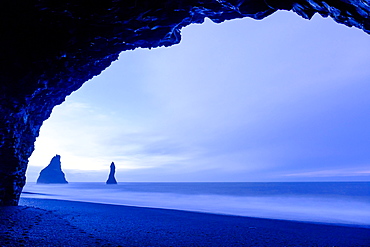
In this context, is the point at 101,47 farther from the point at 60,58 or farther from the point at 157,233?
the point at 157,233

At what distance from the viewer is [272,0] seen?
19.9ft

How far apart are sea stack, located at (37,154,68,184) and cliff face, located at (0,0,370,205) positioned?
103 m

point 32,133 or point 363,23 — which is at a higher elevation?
point 363,23

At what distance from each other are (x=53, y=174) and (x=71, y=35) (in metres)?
110

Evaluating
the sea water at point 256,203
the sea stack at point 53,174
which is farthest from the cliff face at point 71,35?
the sea stack at point 53,174

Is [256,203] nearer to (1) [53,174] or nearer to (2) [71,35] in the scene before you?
(2) [71,35]

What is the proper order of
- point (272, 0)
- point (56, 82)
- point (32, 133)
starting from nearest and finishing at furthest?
point (272, 0), point (56, 82), point (32, 133)

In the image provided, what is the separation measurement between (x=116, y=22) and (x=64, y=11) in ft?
5.03

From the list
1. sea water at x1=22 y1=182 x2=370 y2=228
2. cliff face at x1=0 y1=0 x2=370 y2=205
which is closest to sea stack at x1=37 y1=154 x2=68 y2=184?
sea water at x1=22 y1=182 x2=370 y2=228

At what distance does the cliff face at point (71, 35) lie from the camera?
20.6 ft

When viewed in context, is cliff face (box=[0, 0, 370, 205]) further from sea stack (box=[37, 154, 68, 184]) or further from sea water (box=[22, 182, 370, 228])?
sea stack (box=[37, 154, 68, 184])

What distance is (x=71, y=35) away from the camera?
24.6 feet

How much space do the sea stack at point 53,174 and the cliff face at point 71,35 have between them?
103 metres

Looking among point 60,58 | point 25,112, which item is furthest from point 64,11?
point 25,112
